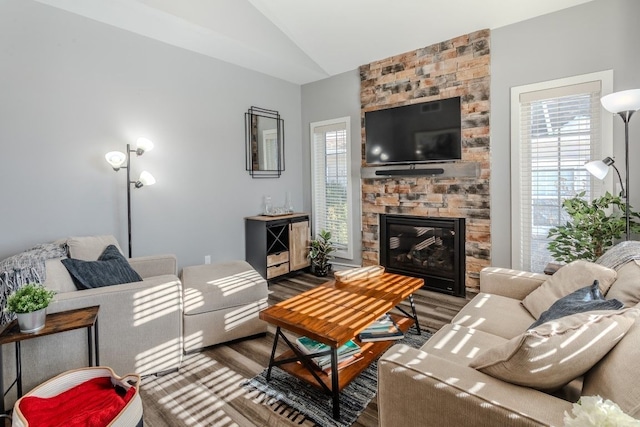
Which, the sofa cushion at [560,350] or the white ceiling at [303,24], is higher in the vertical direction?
the white ceiling at [303,24]

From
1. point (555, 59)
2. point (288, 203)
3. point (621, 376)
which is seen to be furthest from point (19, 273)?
point (555, 59)

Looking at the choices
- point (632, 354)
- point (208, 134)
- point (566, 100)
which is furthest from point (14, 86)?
point (566, 100)

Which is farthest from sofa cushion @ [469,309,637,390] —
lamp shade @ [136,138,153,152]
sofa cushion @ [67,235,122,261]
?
lamp shade @ [136,138,153,152]

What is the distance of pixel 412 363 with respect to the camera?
1.32m

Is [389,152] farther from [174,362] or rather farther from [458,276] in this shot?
[174,362]

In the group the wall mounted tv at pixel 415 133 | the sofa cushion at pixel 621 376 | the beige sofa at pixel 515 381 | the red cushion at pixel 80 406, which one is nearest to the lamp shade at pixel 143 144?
the red cushion at pixel 80 406

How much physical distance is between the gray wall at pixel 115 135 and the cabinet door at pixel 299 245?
62 cm

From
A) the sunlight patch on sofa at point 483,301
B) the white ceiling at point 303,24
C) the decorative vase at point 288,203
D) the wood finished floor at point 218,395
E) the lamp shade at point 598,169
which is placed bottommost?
the wood finished floor at point 218,395

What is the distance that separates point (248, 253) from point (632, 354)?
12.9ft

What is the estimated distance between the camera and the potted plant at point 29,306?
1698mm

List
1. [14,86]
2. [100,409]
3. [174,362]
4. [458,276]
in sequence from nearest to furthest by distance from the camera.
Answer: [100,409] < [174,362] < [14,86] < [458,276]

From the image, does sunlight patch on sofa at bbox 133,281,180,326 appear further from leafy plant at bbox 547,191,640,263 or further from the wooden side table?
leafy plant at bbox 547,191,640,263

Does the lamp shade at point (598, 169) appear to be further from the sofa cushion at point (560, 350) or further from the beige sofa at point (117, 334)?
the beige sofa at point (117, 334)

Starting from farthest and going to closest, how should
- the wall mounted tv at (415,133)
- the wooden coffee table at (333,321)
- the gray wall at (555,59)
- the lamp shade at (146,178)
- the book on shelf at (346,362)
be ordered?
the wall mounted tv at (415,133)
the lamp shade at (146,178)
the gray wall at (555,59)
the book on shelf at (346,362)
the wooden coffee table at (333,321)
